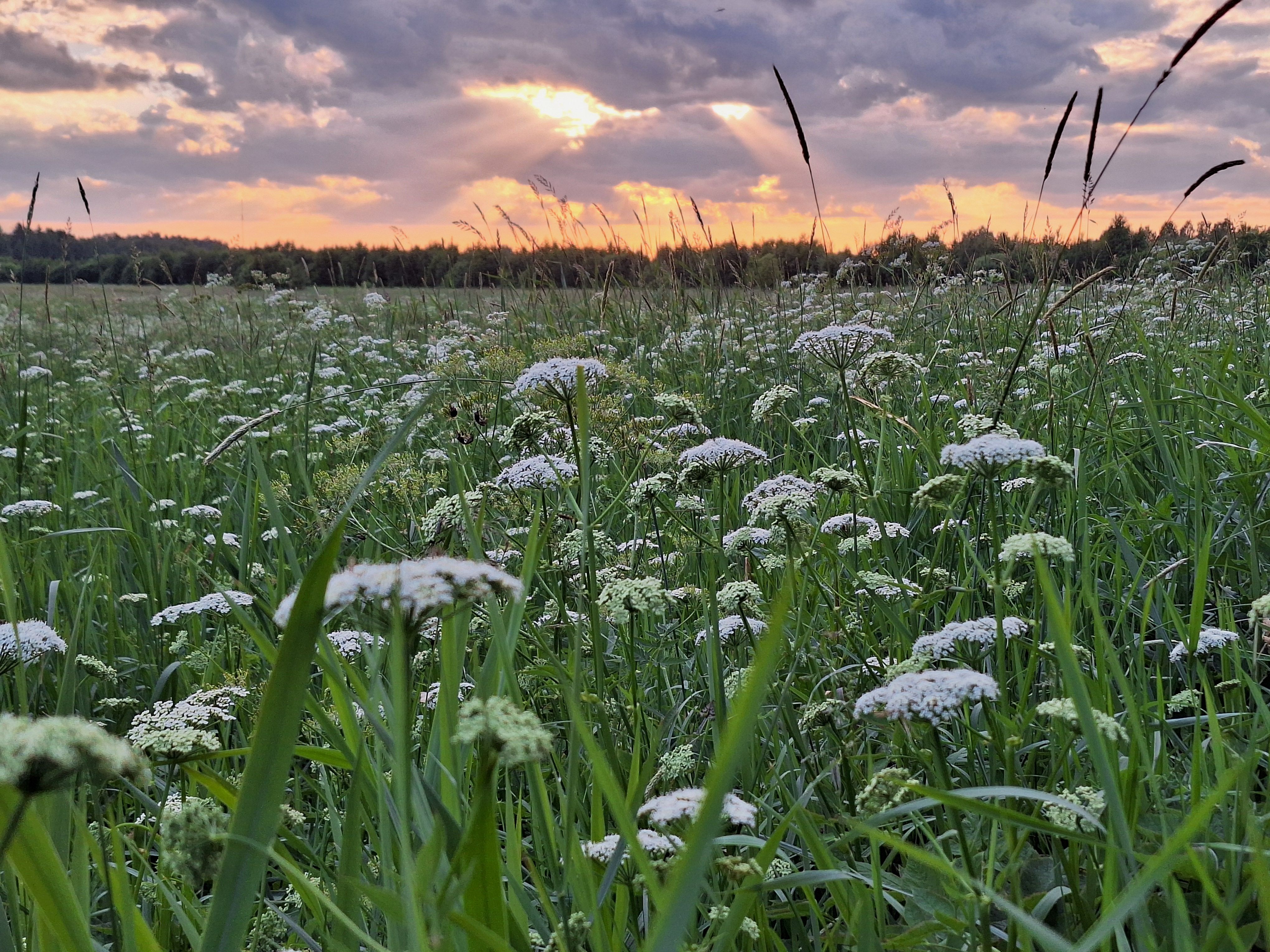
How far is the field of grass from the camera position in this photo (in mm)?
891

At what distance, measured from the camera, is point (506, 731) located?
0.77 metres

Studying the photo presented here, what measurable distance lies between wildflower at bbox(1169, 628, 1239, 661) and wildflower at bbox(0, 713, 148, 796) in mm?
1856

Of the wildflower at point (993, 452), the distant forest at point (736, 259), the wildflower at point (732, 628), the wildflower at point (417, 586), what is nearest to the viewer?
the wildflower at point (417, 586)

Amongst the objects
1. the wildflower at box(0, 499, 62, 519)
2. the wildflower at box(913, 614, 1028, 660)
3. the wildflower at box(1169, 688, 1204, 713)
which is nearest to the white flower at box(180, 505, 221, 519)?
the wildflower at box(0, 499, 62, 519)

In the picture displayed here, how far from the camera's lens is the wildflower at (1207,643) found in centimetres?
175

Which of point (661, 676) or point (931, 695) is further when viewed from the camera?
point (661, 676)

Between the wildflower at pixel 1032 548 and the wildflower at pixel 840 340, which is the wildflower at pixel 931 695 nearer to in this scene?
the wildflower at pixel 1032 548

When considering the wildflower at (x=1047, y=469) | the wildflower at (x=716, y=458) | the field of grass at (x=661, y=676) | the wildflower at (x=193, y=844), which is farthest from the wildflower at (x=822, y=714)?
the wildflower at (x=193, y=844)

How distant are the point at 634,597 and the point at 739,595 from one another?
0.32 metres

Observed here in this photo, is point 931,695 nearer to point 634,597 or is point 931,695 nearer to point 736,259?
point 634,597

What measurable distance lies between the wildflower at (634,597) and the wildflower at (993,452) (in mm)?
608

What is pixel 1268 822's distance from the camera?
133 centimetres

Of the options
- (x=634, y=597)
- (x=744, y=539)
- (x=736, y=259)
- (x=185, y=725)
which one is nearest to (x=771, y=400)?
(x=744, y=539)

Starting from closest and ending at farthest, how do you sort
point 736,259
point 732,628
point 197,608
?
point 732,628, point 197,608, point 736,259
